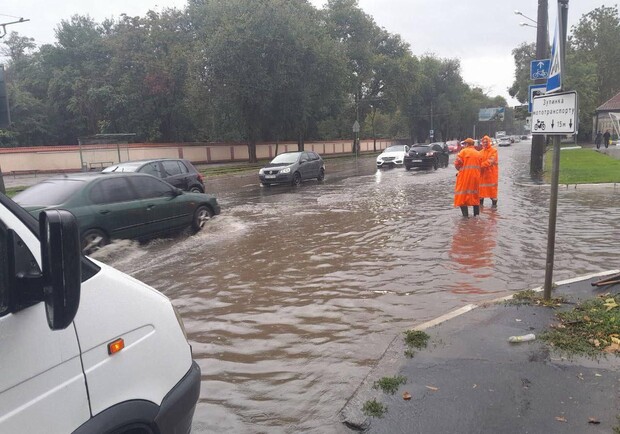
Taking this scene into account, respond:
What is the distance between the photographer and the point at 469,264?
7.67 m

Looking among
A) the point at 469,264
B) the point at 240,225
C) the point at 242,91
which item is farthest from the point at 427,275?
the point at 242,91

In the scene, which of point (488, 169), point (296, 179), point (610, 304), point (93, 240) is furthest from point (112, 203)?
point (296, 179)

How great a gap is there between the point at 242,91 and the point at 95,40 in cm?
2202

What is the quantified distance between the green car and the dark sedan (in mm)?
10683

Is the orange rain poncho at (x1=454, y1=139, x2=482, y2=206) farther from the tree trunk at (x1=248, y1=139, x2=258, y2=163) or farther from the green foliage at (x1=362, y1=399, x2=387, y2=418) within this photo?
the tree trunk at (x1=248, y1=139, x2=258, y2=163)

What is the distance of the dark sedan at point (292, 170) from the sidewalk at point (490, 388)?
54.6 feet

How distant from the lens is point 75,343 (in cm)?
199

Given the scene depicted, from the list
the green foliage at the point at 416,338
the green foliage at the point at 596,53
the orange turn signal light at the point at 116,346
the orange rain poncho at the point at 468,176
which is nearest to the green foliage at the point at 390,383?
the green foliage at the point at 416,338

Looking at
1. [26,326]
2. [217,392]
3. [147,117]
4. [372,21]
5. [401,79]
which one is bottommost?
[217,392]

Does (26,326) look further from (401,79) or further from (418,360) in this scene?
(401,79)

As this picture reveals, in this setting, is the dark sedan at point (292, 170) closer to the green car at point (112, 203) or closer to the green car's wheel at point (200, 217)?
the green car's wheel at point (200, 217)

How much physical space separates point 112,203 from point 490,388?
23.4 feet

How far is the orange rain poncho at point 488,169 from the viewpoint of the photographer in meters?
12.4

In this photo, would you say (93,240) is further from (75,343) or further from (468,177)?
(468,177)
